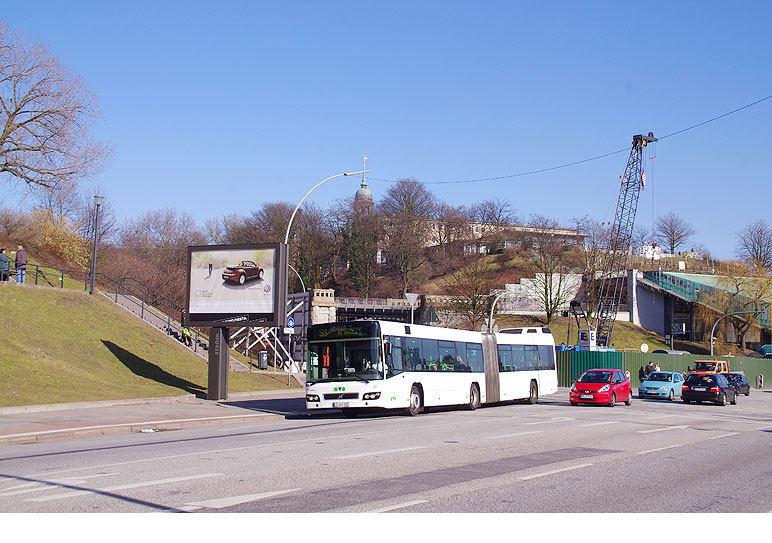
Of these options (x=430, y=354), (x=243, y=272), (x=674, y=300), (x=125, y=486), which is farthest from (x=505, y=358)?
(x=674, y=300)

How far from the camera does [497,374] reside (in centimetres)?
3000

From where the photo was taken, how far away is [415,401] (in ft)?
80.7

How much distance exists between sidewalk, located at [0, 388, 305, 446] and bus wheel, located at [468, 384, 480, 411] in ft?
20.9

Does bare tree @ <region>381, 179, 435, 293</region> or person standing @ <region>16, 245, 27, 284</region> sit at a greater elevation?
bare tree @ <region>381, 179, 435, 293</region>

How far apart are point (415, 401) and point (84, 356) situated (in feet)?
44.1

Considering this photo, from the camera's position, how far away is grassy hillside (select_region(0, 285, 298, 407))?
2383 centimetres

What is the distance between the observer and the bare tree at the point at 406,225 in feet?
324

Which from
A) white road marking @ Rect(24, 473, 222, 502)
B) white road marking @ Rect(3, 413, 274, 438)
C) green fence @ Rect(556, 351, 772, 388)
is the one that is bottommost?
white road marking @ Rect(24, 473, 222, 502)

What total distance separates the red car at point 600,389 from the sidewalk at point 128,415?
1161cm

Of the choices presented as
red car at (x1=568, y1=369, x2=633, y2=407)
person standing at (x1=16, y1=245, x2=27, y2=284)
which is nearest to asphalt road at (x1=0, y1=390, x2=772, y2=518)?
red car at (x1=568, y1=369, x2=633, y2=407)

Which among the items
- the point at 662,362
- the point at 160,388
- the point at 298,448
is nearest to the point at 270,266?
the point at 160,388

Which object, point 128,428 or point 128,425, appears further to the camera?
point 128,425

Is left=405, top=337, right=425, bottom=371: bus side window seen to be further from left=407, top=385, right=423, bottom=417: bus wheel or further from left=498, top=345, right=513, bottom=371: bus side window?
left=498, top=345, right=513, bottom=371: bus side window

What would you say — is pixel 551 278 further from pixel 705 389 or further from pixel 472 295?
pixel 705 389
